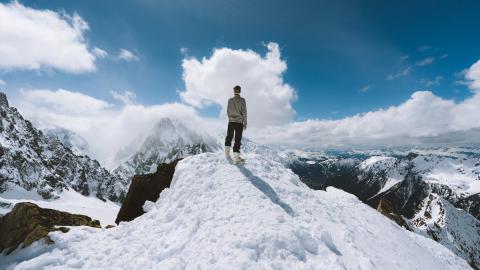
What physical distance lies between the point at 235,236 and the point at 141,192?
1082cm

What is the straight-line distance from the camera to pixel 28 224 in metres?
15.2

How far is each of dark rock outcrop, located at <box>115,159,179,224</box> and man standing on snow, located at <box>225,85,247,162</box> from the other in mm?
4871

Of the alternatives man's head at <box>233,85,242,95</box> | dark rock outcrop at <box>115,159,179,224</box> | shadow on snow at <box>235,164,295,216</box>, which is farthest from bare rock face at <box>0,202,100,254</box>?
man's head at <box>233,85,242,95</box>

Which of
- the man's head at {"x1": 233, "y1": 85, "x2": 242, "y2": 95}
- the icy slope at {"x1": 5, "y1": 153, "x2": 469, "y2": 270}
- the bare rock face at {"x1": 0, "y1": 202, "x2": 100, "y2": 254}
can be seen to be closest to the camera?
the icy slope at {"x1": 5, "y1": 153, "x2": 469, "y2": 270}

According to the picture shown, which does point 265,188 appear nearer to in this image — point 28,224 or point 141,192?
point 141,192

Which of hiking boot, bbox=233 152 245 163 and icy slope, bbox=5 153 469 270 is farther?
hiking boot, bbox=233 152 245 163

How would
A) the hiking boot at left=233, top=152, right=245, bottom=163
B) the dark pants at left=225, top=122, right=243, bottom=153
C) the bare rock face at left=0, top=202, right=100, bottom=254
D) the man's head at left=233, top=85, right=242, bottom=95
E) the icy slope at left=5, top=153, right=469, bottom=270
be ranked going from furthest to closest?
the dark pants at left=225, top=122, right=243, bottom=153
the man's head at left=233, top=85, right=242, bottom=95
the hiking boot at left=233, top=152, right=245, bottom=163
the bare rock face at left=0, top=202, right=100, bottom=254
the icy slope at left=5, top=153, right=469, bottom=270

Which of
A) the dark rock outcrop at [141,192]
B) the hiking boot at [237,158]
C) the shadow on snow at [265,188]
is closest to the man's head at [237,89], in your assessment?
the hiking boot at [237,158]

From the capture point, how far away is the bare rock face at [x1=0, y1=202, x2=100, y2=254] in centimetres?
1397

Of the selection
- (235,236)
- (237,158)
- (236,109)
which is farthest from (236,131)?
(235,236)

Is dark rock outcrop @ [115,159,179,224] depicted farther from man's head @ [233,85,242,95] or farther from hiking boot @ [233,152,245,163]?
man's head @ [233,85,242,95]

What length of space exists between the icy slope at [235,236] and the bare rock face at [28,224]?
2.42ft

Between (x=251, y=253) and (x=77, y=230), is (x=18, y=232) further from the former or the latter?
(x=251, y=253)

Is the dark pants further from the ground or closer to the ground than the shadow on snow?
further from the ground
